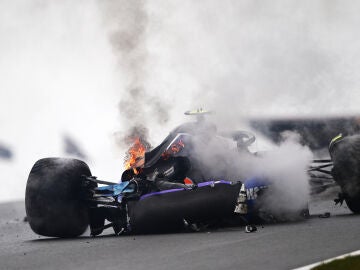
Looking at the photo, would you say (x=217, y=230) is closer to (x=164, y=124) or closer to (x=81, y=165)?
(x=81, y=165)

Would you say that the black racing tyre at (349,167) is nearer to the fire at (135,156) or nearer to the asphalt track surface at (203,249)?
the asphalt track surface at (203,249)

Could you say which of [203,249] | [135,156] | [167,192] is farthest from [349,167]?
[203,249]

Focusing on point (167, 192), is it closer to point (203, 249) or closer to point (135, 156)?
point (135, 156)

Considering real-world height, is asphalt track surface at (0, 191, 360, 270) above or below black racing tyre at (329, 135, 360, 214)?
below

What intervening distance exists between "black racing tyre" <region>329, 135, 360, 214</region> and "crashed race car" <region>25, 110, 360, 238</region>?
0.06ft

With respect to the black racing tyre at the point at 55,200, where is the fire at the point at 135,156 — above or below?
above

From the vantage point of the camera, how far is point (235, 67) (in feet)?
65.1

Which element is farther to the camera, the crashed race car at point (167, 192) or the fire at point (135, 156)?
the fire at point (135, 156)

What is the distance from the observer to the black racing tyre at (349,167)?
1522cm

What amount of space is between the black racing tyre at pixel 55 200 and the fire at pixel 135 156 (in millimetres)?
1061

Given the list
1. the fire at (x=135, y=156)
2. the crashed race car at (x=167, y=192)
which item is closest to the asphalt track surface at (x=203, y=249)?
the crashed race car at (x=167, y=192)

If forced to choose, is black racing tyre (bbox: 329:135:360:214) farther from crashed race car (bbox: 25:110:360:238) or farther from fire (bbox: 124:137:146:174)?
fire (bbox: 124:137:146:174)

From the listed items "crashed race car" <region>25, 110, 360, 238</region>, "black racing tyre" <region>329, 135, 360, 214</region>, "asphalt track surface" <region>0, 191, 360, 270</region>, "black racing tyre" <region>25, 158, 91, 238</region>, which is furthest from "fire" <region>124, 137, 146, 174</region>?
"black racing tyre" <region>329, 135, 360, 214</region>

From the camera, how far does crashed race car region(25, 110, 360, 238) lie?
1359cm
